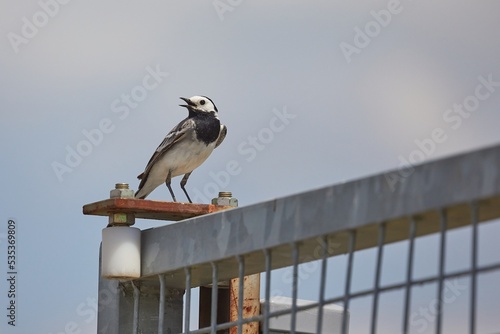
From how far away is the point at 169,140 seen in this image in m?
13.7

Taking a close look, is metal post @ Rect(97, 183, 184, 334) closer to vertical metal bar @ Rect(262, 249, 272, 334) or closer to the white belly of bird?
vertical metal bar @ Rect(262, 249, 272, 334)

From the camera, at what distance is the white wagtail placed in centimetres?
1365

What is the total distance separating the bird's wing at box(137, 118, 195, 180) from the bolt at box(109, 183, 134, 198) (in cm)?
471

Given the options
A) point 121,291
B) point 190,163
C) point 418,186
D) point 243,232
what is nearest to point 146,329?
point 121,291

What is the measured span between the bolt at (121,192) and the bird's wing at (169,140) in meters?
4.71

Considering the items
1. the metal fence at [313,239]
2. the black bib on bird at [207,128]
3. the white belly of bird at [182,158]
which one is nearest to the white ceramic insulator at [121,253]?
the metal fence at [313,239]

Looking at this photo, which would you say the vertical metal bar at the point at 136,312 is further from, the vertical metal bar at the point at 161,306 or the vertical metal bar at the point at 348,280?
the vertical metal bar at the point at 348,280

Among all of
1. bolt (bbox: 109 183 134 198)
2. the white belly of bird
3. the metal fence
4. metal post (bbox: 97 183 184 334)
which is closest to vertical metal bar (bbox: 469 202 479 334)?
the metal fence

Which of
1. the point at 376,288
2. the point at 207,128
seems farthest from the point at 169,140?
the point at 376,288

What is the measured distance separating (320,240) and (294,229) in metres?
0.22

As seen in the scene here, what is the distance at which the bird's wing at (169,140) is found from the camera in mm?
13648

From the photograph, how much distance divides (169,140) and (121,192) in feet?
16.1

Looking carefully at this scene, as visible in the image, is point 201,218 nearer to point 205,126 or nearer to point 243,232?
point 243,232

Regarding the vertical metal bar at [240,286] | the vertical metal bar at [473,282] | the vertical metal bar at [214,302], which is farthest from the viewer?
the vertical metal bar at [214,302]
